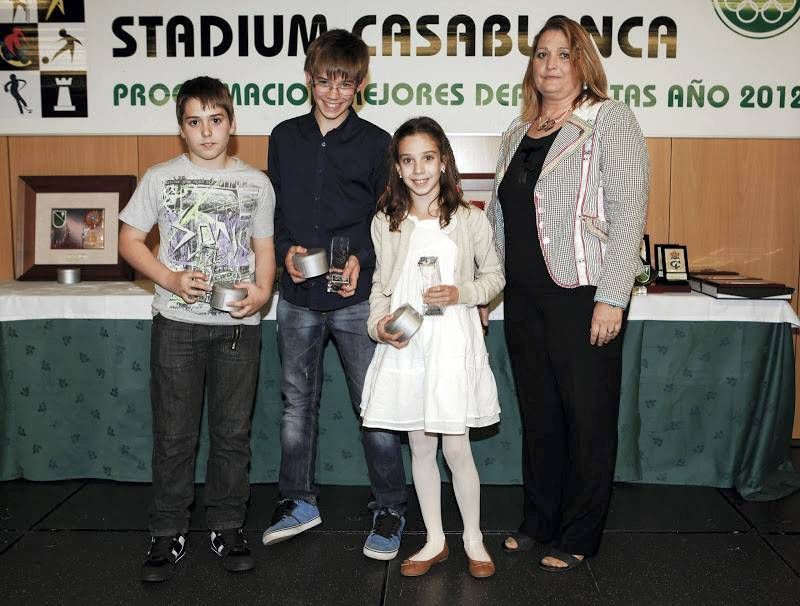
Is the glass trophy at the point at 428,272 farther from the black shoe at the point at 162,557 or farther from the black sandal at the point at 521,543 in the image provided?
the black shoe at the point at 162,557

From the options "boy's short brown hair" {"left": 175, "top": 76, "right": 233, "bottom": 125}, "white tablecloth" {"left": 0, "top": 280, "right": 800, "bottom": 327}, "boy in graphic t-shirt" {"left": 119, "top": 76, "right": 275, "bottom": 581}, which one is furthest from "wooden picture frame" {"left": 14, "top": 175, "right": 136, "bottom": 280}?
"boy's short brown hair" {"left": 175, "top": 76, "right": 233, "bottom": 125}

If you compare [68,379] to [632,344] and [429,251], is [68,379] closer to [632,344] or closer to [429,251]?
[429,251]

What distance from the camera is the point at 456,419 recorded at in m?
2.38

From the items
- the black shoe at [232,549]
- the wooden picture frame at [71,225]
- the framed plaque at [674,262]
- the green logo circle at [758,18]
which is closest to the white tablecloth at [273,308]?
the framed plaque at [674,262]

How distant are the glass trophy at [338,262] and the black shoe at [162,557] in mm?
1013

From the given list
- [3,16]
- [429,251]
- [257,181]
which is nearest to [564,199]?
[429,251]

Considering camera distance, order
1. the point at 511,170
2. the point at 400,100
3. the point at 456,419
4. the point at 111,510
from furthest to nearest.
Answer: the point at 400,100 → the point at 111,510 → the point at 511,170 → the point at 456,419

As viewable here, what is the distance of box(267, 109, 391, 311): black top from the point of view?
2.70 metres

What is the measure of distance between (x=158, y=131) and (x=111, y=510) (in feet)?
6.02

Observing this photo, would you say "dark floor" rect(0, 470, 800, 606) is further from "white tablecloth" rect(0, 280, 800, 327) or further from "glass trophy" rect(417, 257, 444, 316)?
"glass trophy" rect(417, 257, 444, 316)

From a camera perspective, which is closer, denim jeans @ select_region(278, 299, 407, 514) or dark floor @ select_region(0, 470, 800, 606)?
dark floor @ select_region(0, 470, 800, 606)

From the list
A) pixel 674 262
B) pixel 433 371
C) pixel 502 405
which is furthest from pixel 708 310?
pixel 433 371

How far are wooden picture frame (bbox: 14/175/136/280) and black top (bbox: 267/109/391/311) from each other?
1.43 metres

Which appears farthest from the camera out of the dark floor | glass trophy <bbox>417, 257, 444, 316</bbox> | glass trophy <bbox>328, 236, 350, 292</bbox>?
glass trophy <bbox>328, 236, 350, 292</bbox>
